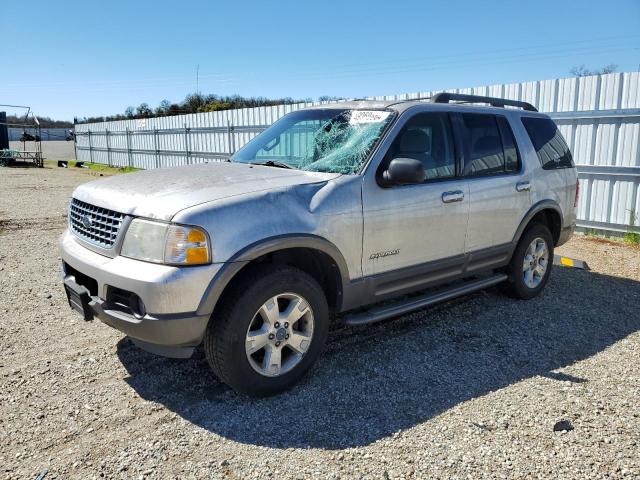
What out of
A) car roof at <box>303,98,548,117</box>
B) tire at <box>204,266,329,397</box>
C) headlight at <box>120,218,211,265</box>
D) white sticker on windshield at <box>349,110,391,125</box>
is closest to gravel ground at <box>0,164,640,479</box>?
tire at <box>204,266,329,397</box>

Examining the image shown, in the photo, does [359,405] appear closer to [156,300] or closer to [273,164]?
[156,300]

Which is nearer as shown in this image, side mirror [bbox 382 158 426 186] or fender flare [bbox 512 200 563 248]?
side mirror [bbox 382 158 426 186]

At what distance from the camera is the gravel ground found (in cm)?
277

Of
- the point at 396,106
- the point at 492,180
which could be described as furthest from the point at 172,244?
the point at 492,180

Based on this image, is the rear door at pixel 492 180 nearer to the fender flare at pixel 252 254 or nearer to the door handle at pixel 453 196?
the door handle at pixel 453 196

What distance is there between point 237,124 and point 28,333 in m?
13.4

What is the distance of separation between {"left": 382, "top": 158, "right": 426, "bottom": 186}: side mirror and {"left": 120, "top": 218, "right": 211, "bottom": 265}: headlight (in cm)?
146

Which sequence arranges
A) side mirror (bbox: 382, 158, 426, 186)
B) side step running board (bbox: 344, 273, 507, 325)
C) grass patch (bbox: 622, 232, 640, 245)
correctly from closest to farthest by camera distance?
side mirror (bbox: 382, 158, 426, 186) → side step running board (bbox: 344, 273, 507, 325) → grass patch (bbox: 622, 232, 640, 245)

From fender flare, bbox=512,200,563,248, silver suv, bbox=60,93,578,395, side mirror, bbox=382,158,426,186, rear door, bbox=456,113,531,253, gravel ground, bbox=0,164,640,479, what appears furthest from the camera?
fender flare, bbox=512,200,563,248

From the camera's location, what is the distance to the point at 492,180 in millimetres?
4785

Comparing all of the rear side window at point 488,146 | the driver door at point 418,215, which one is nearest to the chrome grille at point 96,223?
the driver door at point 418,215

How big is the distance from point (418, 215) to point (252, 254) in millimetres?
1538

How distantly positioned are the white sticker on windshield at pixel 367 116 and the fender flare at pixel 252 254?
121 centimetres

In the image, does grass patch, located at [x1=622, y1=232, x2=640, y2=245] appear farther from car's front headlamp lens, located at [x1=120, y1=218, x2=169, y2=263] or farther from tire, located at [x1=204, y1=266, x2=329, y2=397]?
car's front headlamp lens, located at [x1=120, y1=218, x2=169, y2=263]
